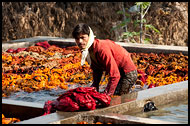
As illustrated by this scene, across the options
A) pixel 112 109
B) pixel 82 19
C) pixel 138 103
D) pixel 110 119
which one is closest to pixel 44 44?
pixel 82 19

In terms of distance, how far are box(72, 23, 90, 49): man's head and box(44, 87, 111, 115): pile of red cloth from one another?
0.69 meters

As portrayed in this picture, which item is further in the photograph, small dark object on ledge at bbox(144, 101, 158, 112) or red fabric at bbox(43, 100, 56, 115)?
small dark object on ledge at bbox(144, 101, 158, 112)

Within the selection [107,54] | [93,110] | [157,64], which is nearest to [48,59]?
[157,64]

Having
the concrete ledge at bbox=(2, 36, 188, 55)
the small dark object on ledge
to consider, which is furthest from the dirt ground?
the small dark object on ledge

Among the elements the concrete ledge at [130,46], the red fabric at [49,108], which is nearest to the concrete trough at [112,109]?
the red fabric at [49,108]

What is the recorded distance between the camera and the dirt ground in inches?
607

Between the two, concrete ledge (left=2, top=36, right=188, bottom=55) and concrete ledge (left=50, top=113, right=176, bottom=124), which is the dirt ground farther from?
concrete ledge (left=50, top=113, right=176, bottom=124)

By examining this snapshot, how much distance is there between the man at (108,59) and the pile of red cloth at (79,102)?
501mm

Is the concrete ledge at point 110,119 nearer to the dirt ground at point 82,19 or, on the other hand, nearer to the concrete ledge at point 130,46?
the concrete ledge at point 130,46

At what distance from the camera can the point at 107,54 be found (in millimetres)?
5625

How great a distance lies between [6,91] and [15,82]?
58 cm

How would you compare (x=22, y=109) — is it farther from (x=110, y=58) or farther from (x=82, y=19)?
(x=82, y=19)

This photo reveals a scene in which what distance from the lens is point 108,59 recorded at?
5.62m

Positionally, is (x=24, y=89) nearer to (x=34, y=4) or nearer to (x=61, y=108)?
(x=61, y=108)
